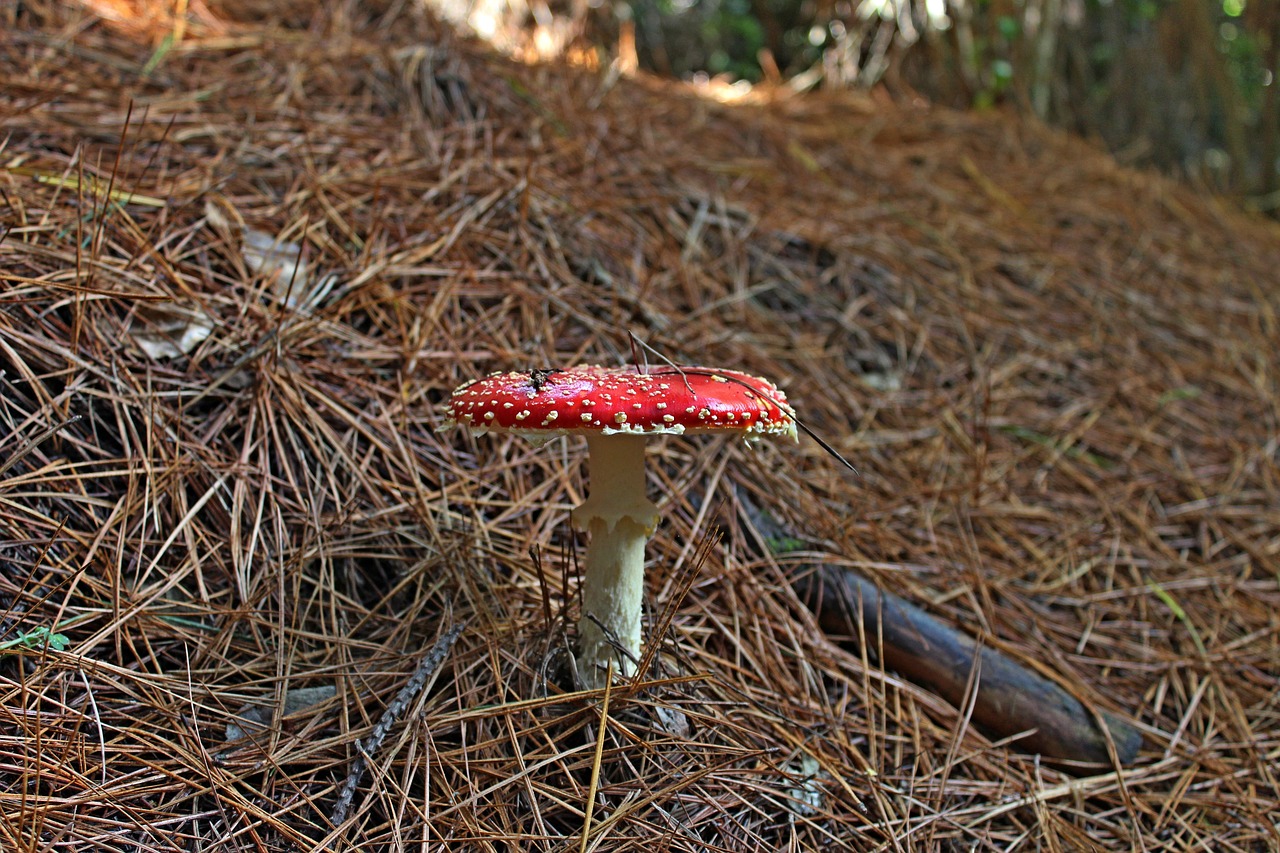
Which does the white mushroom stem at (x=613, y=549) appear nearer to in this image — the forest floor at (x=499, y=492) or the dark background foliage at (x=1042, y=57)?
the forest floor at (x=499, y=492)

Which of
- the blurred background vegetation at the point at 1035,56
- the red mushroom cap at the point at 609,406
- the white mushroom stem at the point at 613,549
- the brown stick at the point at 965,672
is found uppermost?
the blurred background vegetation at the point at 1035,56

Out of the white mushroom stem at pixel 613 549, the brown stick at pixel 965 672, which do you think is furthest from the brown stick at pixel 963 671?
the white mushroom stem at pixel 613 549

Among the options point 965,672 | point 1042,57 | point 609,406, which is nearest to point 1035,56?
point 1042,57

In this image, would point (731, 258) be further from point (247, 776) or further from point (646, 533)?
point (247, 776)

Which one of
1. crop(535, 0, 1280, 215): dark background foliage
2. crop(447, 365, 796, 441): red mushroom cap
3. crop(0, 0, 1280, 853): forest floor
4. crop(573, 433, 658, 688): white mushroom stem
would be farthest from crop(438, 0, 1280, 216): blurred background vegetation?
crop(447, 365, 796, 441): red mushroom cap

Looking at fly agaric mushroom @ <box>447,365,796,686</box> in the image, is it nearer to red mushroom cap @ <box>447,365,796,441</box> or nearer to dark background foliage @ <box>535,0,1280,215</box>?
red mushroom cap @ <box>447,365,796,441</box>
